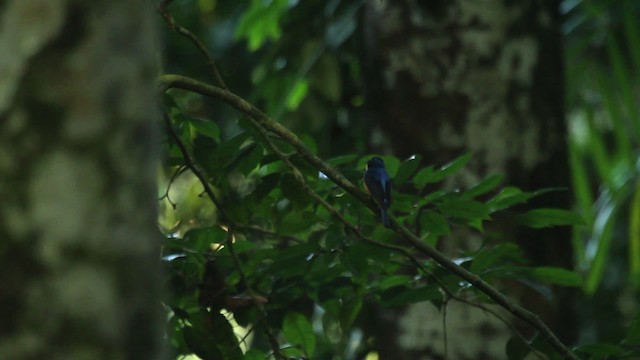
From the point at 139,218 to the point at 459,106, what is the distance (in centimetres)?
221

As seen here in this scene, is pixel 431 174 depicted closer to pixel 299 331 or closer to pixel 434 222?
pixel 434 222

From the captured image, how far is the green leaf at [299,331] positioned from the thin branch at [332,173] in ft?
0.98

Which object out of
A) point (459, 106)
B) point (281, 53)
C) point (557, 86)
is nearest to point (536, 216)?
point (459, 106)

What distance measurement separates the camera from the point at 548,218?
2107 millimetres

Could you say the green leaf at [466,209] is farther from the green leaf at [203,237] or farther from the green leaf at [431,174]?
the green leaf at [203,237]

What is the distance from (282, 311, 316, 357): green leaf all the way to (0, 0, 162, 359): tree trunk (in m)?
1.27

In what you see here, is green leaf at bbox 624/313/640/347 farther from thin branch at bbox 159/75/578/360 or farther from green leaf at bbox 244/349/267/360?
green leaf at bbox 244/349/267/360

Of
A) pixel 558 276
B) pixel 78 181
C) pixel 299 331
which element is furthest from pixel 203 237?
pixel 78 181

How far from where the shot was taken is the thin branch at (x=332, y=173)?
1804mm

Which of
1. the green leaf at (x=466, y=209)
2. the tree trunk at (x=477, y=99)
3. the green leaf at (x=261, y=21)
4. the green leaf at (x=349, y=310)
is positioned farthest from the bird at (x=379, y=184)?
the green leaf at (x=261, y=21)

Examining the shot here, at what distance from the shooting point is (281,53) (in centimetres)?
434

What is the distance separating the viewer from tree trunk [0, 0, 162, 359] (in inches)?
34.3

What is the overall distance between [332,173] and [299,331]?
432 mm

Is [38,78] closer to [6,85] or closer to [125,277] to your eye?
[6,85]
